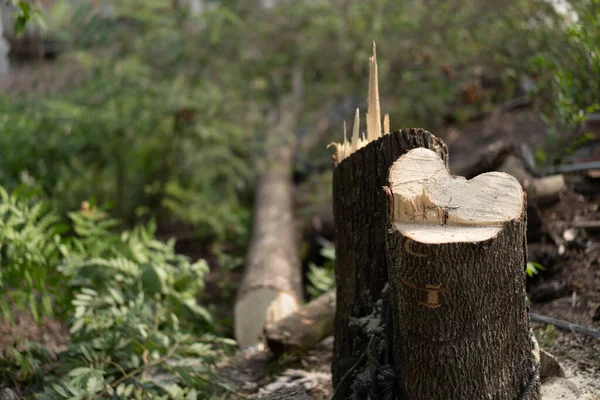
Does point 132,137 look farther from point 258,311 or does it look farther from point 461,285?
point 461,285

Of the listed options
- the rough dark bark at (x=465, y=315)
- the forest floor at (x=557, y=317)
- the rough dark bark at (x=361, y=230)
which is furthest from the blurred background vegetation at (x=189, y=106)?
the rough dark bark at (x=465, y=315)

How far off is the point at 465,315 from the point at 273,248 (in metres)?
3.07

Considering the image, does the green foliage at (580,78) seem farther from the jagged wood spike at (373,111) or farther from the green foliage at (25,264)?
the green foliage at (25,264)

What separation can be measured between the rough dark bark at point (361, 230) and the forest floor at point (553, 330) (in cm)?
35

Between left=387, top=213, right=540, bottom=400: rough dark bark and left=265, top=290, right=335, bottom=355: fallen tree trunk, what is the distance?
1.31 m

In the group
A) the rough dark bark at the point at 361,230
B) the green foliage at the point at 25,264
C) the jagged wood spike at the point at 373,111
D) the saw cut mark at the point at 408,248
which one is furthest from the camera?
the green foliage at the point at 25,264

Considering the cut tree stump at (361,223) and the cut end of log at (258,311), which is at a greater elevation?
the cut tree stump at (361,223)

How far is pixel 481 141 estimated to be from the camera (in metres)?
6.22

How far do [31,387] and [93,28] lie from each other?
3.95 meters

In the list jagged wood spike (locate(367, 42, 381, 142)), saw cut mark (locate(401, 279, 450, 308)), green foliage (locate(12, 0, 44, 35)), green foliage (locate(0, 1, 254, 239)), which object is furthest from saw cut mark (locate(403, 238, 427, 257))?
green foliage (locate(0, 1, 254, 239))

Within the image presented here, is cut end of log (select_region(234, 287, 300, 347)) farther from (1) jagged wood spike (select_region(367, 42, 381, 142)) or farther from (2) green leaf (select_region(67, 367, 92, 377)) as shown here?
(1) jagged wood spike (select_region(367, 42, 381, 142))

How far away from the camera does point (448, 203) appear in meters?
2.04

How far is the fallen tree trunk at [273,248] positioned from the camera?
3.88 metres

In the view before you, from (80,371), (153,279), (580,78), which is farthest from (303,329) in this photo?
(580,78)
